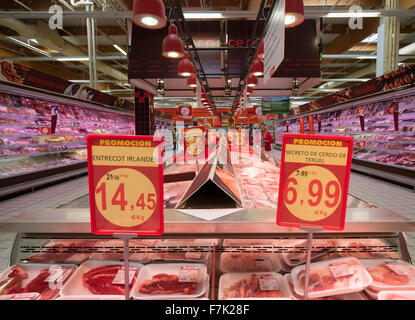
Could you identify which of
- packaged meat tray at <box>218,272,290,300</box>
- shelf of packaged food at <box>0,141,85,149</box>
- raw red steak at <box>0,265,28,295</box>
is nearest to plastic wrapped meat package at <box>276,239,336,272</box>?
packaged meat tray at <box>218,272,290,300</box>

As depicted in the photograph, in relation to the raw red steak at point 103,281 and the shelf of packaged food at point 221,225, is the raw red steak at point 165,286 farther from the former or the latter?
the shelf of packaged food at point 221,225

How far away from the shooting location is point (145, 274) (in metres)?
1.31

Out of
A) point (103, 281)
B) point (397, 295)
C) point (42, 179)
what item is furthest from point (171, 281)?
point (42, 179)

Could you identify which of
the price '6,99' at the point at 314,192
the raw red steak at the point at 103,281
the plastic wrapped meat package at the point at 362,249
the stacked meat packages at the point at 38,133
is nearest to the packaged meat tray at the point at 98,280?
the raw red steak at the point at 103,281

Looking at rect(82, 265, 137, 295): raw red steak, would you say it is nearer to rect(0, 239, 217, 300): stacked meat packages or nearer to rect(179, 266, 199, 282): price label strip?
rect(0, 239, 217, 300): stacked meat packages

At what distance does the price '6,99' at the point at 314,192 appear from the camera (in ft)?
3.25

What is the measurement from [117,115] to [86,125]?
116 inches

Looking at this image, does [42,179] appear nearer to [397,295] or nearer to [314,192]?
[314,192]

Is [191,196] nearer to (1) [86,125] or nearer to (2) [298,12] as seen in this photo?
(2) [298,12]

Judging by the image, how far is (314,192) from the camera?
1.00m

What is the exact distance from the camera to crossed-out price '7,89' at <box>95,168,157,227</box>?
0.97 meters

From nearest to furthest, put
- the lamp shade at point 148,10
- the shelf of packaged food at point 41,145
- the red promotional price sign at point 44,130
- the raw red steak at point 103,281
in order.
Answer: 1. the raw red steak at point 103,281
2. the lamp shade at point 148,10
3. the shelf of packaged food at point 41,145
4. the red promotional price sign at point 44,130

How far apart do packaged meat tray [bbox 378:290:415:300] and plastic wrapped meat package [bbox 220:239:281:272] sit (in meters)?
0.51

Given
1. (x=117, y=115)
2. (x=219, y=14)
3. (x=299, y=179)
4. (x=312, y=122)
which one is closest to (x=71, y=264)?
(x=299, y=179)
